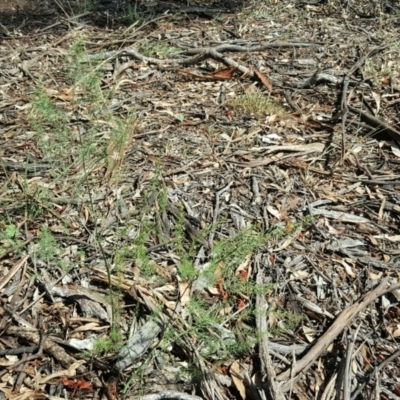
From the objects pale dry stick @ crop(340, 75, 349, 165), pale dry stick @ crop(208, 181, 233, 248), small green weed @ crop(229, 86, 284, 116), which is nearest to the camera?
pale dry stick @ crop(208, 181, 233, 248)

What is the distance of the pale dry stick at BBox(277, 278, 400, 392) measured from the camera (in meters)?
1.93

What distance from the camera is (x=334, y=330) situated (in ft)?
6.68

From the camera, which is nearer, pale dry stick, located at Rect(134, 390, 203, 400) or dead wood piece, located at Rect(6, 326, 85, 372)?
pale dry stick, located at Rect(134, 390, 203, 400)

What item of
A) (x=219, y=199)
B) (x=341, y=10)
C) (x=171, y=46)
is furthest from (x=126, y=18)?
(x=219, y=199)

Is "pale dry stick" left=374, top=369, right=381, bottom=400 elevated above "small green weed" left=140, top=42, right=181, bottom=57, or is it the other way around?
"small green weed" left=140, top=42, right=181, bottom=57

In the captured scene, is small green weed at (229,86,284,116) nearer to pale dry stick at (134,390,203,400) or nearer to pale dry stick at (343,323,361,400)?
pale dry stick at (343,323,361,400)

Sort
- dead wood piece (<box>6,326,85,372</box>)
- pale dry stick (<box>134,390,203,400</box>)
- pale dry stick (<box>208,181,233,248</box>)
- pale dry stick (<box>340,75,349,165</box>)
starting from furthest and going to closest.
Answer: pale dry stick (<box>340,75,349,165</box>) < pale dry stick (<box>208,181,233,248</box>) < dead wood piece (<box>6,326,85,372</box>) < pale dry stick (<box>134,390,203,400</box>)

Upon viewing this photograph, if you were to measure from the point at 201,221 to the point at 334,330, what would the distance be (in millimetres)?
757

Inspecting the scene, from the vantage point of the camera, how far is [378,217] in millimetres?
2564

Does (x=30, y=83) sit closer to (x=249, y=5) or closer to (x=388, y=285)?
(x=249, y=5)

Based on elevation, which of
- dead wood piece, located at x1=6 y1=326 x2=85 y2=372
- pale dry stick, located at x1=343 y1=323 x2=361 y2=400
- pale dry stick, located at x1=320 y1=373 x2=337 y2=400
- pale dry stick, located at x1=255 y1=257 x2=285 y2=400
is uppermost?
dead wood piece, located at x1=6 y1=326 x2=85 y2=372

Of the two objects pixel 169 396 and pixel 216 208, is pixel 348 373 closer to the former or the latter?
pixel 169 396

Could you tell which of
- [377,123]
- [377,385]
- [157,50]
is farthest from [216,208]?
[157,50]

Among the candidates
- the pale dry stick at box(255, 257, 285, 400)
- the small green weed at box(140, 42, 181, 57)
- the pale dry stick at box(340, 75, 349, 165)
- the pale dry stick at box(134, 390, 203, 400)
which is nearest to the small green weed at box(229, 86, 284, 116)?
the pale dry stick at box(340, 75, 349, 165)
